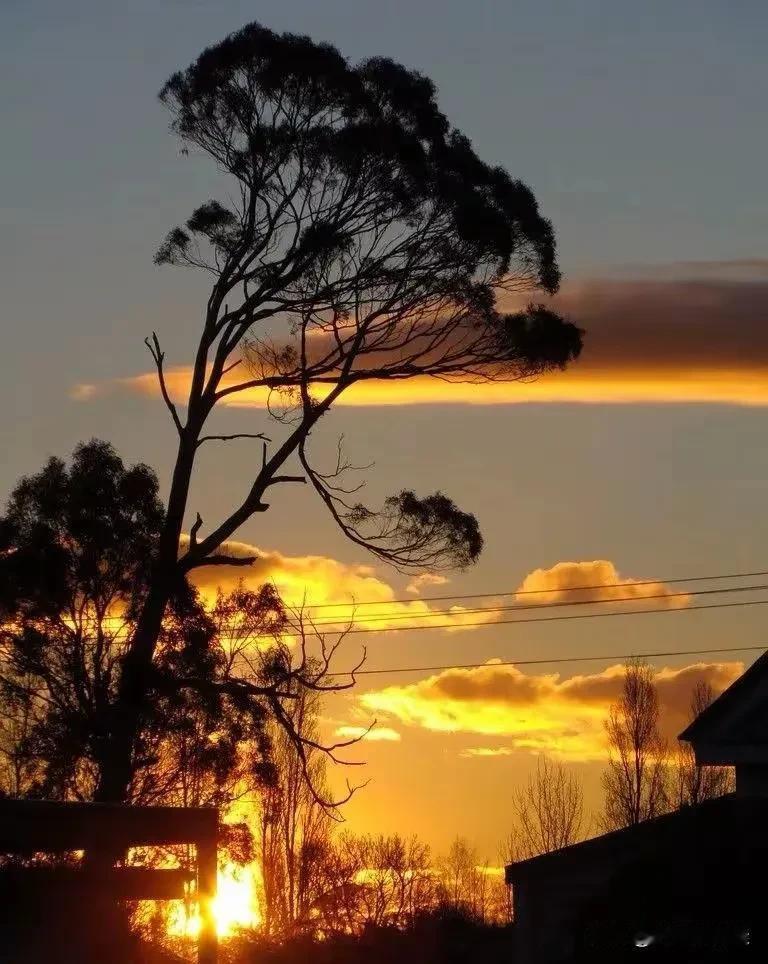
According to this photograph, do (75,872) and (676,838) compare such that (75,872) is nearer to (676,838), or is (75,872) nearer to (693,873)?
(693,873)

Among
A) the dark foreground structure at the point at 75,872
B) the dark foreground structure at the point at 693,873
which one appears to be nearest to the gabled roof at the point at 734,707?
the dark foreground structure at the point at 693,873

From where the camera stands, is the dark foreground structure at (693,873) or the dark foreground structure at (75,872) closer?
the dark foreground structure at (75,872)

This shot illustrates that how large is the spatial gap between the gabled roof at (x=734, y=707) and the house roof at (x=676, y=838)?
765 millimetres

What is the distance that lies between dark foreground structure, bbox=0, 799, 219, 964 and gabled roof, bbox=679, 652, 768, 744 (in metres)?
6.63

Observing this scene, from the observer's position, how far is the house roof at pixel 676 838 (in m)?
17.7

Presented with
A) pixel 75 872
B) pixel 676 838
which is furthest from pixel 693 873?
pixel 75 872

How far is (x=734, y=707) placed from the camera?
18.2 meters

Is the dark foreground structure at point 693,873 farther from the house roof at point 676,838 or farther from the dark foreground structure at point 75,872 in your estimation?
the dark foreground structure at point 75,872

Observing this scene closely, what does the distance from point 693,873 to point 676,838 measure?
1597 millimetres

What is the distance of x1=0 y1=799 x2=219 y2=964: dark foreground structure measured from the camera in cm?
1241

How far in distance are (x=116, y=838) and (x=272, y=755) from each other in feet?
48.4

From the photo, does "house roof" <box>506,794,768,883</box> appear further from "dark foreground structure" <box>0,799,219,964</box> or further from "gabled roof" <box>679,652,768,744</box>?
"dark foreground structure" <box>0,799,219,964</box>

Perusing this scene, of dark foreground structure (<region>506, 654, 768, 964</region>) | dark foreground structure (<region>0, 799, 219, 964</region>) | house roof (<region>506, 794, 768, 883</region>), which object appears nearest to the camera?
dark foreground structure (<region>0, 799, 219, 964</region>)

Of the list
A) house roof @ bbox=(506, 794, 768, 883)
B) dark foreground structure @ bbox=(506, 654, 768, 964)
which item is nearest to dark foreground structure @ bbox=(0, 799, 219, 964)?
dark foreground structure @ bbox=(506, 654, 768, 964)
